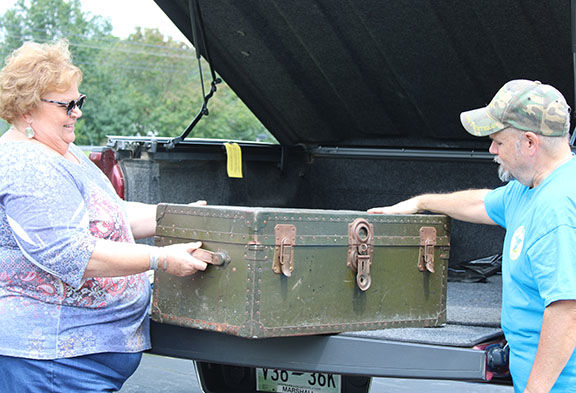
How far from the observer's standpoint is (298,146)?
445 centimetres

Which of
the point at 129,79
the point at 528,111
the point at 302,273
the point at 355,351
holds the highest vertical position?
the point at 129,79

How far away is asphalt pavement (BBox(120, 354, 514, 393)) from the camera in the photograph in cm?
459

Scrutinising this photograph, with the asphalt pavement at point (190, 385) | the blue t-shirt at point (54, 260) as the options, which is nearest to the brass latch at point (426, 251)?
the blue t-shirt at point (54, 260)

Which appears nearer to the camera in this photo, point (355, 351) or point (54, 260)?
point (54, 260)

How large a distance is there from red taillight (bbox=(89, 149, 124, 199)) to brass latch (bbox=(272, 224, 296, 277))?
1.24 m

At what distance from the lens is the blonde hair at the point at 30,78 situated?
7.77 ft

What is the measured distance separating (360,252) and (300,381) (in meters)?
0.66

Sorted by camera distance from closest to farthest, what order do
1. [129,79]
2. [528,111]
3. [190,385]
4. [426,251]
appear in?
[528,111], [426,251], [190,385], [129,79]

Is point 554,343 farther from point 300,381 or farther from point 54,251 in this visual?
point 54,251

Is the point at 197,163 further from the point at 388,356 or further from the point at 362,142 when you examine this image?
the point at 388,356

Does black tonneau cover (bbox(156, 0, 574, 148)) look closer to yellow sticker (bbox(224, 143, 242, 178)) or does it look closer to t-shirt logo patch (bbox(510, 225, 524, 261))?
yellow sticker (bbox(224, 143, 242, 178))

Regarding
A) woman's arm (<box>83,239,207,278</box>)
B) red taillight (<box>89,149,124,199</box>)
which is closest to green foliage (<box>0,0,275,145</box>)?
red taillight (<box>89,149,124,199</box>)

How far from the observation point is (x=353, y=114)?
4.29 metres

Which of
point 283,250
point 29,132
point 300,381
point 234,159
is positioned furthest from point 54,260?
point 234,159
